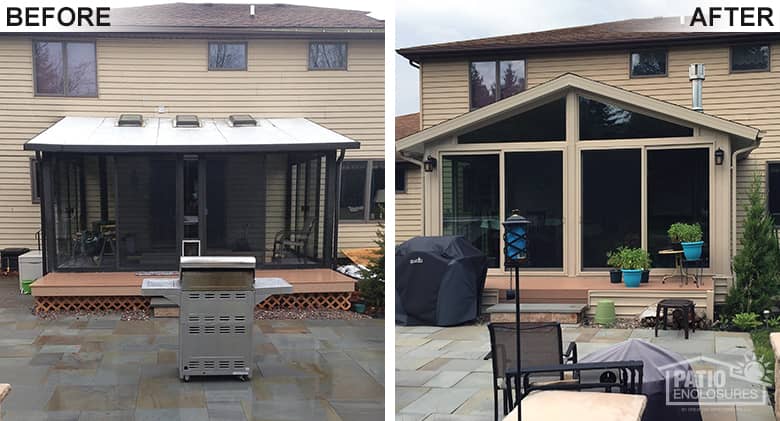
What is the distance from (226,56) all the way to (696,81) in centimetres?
488

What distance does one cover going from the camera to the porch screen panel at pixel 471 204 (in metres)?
5.50

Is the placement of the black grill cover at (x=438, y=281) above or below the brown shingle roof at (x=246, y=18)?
below

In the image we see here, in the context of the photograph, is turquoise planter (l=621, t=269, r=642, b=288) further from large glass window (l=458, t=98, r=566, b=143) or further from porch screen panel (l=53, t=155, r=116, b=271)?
porch screen panel (l=53, t=155, r=116, b=271)

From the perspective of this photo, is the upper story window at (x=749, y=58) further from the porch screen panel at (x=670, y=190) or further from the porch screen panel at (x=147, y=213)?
the porch screen panel at (x=147, y=213)

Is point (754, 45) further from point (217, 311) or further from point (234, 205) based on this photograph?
point (234, 205)

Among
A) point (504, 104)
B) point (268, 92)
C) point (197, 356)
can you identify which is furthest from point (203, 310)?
point (268, 92)

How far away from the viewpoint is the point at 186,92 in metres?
8.79

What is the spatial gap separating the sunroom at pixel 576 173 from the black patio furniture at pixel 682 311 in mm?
206

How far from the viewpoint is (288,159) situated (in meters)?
8.35

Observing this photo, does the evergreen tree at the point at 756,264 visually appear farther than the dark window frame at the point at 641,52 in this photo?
No

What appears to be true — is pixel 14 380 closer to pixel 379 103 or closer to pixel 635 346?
pixel 635 346

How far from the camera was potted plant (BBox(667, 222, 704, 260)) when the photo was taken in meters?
5.10

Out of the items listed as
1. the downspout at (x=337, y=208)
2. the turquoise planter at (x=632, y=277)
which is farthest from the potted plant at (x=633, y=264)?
the downspout at (x=337, y=208)

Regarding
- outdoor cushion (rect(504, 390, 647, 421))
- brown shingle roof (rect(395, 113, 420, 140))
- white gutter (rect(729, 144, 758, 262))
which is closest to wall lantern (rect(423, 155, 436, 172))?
brown shingle roof (rect(395, 113, 420, 140))
